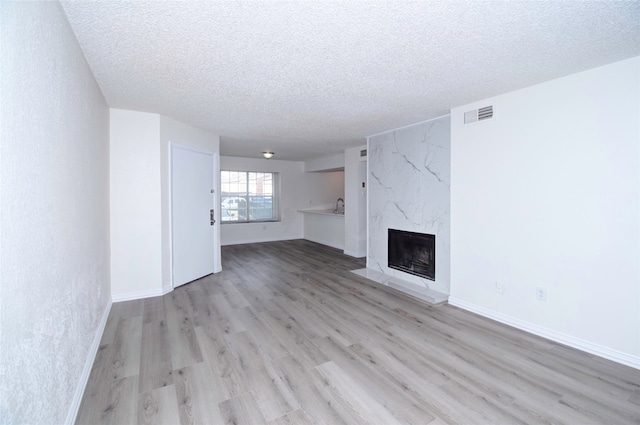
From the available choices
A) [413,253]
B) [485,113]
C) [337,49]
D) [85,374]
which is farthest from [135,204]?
[485,113]

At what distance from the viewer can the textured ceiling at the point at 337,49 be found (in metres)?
1.65

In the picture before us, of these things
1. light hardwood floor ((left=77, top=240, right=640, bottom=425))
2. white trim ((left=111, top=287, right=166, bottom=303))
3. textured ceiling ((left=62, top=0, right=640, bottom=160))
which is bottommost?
light hardwood floor ((left=77, top=240, right=640, bottom=425))

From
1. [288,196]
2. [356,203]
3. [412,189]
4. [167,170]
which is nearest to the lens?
[167,170]

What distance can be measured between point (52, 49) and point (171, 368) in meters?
2.23

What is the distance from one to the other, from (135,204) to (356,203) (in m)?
4.07

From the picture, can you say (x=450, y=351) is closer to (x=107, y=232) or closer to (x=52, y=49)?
(x=52, y=49)

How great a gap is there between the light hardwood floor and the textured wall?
976 mm

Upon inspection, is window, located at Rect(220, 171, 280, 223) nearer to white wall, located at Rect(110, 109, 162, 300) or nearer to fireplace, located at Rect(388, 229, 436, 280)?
white wall, located at Rect(110, 109, 162, 300)

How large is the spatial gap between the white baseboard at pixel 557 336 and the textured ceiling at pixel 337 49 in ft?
7.76

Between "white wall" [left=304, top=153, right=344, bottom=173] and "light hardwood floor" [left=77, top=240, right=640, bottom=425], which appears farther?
"white wall" [left=304, top=153, right=344, bottom=173]

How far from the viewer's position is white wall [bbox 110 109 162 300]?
3486mm

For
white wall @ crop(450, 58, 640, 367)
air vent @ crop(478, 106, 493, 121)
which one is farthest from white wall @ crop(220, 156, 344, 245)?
air vent @ crop(478, 106, 493, 121)

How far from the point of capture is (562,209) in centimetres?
257

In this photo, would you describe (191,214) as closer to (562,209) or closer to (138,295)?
(138,295)
